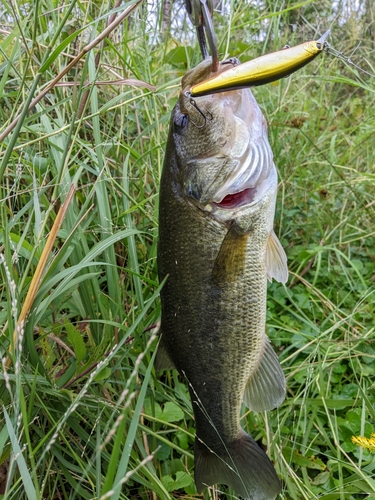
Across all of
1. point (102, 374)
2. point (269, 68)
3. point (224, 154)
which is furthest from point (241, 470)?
point (269, 68)

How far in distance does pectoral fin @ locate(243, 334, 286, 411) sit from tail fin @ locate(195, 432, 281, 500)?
0.12m

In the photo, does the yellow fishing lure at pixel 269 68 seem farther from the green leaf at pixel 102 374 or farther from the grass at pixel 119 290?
the green leaf at pixel 102 374

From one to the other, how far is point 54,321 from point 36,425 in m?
0.34

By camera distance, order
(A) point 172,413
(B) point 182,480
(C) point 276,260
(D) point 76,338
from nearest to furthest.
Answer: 1. (D) point 76,338
2. (C) point 276,260
3. (B) point 182,480
4. (A) point 172,413

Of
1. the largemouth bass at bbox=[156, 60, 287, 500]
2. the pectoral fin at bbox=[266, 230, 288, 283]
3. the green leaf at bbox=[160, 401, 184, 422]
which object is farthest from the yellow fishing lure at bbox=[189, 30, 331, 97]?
the green leaf at bbox=[160, 401, 184, 422]

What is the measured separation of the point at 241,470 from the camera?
4.75 ft

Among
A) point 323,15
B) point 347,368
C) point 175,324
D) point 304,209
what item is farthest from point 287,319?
point 323,15

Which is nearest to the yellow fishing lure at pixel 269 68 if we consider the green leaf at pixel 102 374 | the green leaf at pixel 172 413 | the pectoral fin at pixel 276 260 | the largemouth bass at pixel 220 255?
the largemouth bass at pixel 220 255

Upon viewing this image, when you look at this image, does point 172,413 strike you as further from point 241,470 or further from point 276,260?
point 276,260

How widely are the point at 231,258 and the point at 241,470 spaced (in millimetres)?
664

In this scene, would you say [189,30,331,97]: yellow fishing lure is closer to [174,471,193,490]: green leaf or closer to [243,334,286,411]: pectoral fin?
[243,334,286,411]: pectoral fin

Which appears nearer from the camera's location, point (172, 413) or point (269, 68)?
point (269, 68)

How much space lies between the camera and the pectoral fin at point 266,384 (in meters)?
1.45

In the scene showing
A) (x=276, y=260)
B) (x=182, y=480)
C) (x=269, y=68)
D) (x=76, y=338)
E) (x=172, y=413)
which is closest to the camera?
(x=269, y=68)
